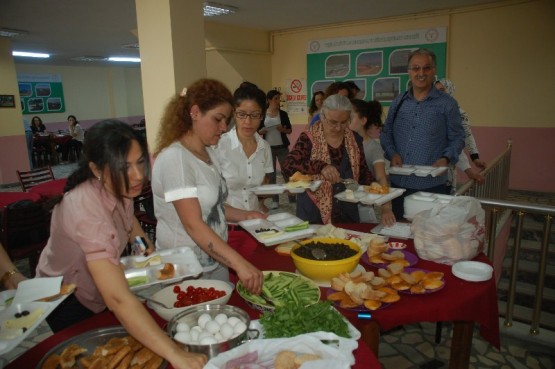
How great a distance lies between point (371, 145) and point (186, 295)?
216cm

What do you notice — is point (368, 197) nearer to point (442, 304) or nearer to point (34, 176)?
point (442, 304)

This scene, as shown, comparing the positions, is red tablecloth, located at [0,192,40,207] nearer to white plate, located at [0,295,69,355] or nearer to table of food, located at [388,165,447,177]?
white plate, located at [0,295,69,355]

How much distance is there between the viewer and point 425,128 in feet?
9.85

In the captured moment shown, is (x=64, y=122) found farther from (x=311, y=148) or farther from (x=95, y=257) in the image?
(x=95, y=257)

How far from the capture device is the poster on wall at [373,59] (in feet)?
24.2

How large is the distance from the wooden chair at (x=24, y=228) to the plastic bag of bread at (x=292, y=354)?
3.14 m

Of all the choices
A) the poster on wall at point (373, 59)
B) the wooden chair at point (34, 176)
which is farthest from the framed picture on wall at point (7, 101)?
the poster on wall at point (373, 59)

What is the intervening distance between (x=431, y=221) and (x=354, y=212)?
0.92 meters

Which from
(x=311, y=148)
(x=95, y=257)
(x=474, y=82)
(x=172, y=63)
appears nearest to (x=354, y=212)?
(x=311, y=148)

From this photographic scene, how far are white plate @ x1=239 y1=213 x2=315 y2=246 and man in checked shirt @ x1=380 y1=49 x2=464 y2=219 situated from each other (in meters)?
1.19

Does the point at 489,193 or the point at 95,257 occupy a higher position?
the point at 95,257

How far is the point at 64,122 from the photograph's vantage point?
15094mm

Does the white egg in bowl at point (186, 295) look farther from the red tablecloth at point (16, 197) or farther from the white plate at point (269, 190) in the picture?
the red tablecloth at point (16, 197)

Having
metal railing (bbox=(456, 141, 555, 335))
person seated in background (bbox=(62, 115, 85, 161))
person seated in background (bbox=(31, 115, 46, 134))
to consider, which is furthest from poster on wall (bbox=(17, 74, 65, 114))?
metal railing (bbox=(456, 141, 555, 335))
